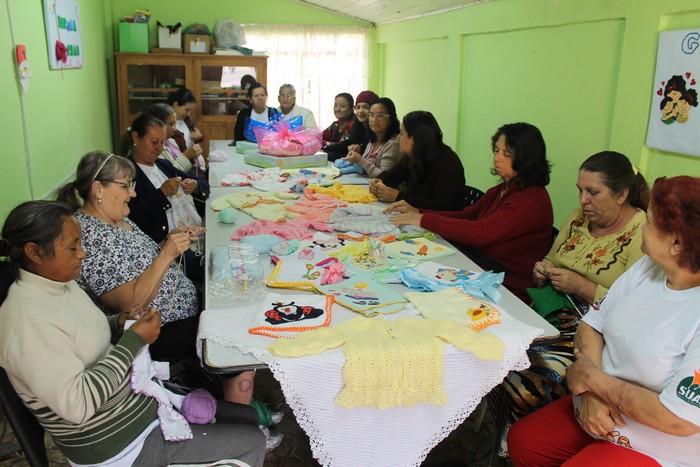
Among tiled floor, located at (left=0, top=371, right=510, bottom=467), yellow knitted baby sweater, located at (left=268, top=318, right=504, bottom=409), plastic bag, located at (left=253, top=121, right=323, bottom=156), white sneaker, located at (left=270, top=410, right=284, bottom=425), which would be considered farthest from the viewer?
plastic bag, located at (left=253, top=121, right=323, bottom=156)

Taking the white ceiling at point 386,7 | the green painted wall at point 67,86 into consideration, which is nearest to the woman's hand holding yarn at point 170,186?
the green painted wall at point 67,86

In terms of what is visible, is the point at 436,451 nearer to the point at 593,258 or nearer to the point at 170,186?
the point at 593,258

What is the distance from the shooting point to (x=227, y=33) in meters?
7.34

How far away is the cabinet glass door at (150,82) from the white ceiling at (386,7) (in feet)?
6.48

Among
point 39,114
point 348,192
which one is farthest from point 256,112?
point 348,192

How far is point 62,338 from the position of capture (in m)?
1.46

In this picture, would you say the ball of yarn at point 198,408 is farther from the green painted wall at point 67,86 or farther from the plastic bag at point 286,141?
the plastic bag at point 286,141

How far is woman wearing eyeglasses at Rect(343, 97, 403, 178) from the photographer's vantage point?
4195 mm

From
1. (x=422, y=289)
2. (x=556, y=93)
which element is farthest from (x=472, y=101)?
(x=422, y=289)

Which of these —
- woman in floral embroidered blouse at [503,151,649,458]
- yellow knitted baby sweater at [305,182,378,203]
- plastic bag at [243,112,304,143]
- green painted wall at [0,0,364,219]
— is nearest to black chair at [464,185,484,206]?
yellow knitted baby sweater at [305,182,378,203]

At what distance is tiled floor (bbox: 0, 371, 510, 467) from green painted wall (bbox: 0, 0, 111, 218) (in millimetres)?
1215

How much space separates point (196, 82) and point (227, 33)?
76 cm

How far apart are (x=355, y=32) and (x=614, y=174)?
659 cm

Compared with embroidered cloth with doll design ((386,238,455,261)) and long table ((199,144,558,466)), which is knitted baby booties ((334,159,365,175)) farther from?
long table ((199,144,558,466))
